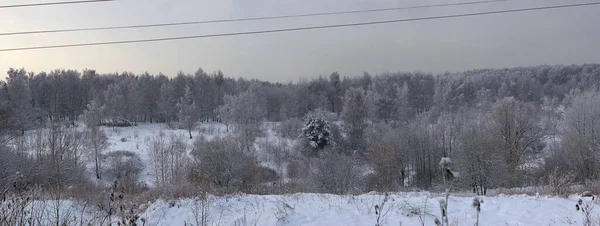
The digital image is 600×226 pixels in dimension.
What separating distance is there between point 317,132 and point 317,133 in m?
0.11

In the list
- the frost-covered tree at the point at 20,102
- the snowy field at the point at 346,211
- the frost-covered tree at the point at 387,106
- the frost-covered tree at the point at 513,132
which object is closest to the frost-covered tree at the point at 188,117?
the frost-covered tree at the point at 20,102

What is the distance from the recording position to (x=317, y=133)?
40875 millimetres

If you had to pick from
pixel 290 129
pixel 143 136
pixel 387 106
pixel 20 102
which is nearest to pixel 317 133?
pixel 290 129

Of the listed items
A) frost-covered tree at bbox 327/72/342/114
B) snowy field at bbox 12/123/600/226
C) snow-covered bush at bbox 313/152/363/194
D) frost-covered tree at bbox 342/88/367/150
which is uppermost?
frost-covered tree at bbox 327/72/342/114

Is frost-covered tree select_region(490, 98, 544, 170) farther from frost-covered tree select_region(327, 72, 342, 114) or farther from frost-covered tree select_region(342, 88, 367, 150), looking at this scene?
frost-covered tree select_region(327, 72, 342, 114)

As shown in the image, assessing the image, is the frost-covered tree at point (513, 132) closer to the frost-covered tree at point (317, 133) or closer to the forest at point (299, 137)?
the forest at point (299, 137)

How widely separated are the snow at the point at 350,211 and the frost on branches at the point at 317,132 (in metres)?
29.9

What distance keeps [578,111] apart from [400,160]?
1671 cm

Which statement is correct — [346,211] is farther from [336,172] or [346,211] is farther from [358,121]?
[358,121]

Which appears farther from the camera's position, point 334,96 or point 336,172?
point 334,96

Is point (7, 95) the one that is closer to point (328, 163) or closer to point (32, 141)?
point (32, 141)

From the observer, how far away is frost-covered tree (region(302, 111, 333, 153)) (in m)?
40.9

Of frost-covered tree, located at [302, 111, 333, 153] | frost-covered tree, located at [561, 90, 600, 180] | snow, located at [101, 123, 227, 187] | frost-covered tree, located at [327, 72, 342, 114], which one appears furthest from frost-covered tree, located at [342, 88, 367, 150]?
frost-covered tree, located at [561, 90, 600, 180]

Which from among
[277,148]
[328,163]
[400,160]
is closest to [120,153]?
[277,148]
